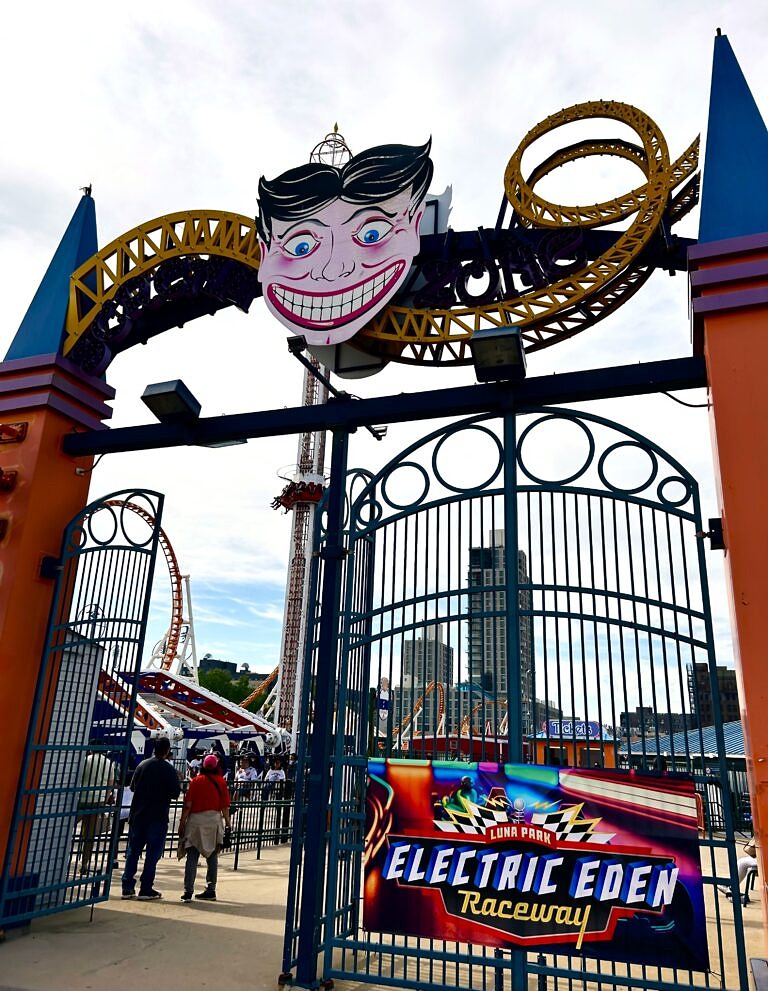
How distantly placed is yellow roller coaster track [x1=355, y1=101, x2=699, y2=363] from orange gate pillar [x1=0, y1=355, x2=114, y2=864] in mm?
3382

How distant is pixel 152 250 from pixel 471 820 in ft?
21.6

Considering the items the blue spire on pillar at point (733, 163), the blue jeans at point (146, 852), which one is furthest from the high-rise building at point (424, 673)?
the blue jeans at point (146, 852)

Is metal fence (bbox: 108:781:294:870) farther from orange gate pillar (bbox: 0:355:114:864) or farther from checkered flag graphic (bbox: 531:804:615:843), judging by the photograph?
checkered flag graphic (bbox: 531:804:615:843)

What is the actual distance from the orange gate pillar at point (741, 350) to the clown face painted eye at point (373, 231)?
9.08 ft

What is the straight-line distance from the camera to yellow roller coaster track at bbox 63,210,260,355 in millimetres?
7504

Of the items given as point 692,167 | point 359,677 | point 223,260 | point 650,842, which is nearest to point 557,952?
point 650,842

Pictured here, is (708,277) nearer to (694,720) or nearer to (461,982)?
(694,720)

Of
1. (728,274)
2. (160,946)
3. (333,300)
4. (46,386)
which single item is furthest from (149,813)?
(728,274)

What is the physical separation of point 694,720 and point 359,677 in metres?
2.47

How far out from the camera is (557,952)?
456 centimetres

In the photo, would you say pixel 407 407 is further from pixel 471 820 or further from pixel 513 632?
pixel 471 820

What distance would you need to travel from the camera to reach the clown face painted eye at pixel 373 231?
6773 millimetres

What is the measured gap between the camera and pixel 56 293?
824 centimetres

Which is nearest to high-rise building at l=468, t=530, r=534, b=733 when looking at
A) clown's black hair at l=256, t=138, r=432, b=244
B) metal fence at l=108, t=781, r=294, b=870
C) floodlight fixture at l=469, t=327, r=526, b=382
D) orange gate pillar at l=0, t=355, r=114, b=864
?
floodlight fixture at l=469, t=327, r=526, b=382
